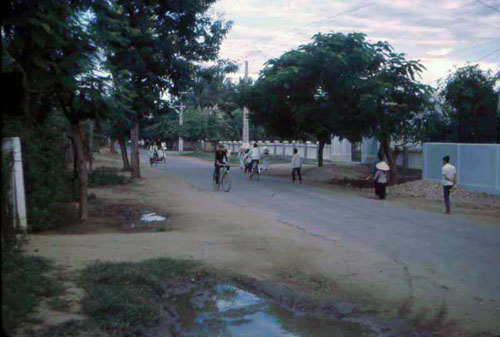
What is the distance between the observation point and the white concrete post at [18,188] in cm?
963

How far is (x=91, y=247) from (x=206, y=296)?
10.3ft

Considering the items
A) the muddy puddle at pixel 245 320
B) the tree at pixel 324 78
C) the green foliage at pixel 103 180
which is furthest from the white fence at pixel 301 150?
the muddy puddle at pixel 245 320

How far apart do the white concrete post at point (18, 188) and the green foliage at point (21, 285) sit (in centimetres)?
214

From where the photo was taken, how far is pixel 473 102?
→ 2775 cm

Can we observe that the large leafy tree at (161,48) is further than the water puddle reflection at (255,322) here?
Yes

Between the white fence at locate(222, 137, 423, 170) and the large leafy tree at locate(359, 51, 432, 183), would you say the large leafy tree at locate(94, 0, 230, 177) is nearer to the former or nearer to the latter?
the large leafy tree at locate(359, 51, 432, 183)

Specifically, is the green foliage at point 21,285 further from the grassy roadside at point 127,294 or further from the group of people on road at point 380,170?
the group of people on road at point 380,170

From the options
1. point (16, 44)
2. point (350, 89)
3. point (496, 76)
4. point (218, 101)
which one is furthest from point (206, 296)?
point (218, 101)

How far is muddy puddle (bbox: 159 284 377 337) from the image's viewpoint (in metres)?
6.04

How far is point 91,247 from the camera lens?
9.42 meters

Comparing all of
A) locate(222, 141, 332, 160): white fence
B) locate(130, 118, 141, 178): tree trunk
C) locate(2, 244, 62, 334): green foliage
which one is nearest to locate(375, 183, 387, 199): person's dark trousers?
locate(130, 118, 141, 178): tree trunk

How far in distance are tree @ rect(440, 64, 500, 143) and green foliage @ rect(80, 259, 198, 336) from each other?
21.5m

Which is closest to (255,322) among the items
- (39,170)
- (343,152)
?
(39,170)

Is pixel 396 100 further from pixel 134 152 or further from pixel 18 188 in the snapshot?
pixel 18 188
